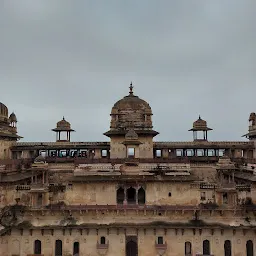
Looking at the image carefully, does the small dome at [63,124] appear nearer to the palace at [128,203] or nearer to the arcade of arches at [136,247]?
the palace at [128,203]

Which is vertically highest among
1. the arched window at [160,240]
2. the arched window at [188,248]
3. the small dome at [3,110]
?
the small dome at [3,110]

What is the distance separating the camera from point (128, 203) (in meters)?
41.3

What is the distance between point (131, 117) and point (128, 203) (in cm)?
1199

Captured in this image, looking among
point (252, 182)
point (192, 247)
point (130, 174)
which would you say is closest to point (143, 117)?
point (130, 174)

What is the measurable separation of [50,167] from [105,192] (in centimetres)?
932

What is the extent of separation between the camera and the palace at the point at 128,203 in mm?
38250

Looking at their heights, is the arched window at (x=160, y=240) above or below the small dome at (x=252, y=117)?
below

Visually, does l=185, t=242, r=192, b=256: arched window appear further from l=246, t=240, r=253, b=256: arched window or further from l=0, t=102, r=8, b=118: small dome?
l=0, t=102, r=8, b=118: small dome

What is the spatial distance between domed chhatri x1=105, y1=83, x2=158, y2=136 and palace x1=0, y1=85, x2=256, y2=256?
111mm

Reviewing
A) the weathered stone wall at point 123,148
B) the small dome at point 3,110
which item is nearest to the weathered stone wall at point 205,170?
the weathered stone wall at point 123,148

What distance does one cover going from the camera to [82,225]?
125 feet

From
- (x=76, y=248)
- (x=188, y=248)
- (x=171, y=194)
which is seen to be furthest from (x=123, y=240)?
(x=171, y=194)

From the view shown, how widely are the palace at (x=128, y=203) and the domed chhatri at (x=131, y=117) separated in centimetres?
11

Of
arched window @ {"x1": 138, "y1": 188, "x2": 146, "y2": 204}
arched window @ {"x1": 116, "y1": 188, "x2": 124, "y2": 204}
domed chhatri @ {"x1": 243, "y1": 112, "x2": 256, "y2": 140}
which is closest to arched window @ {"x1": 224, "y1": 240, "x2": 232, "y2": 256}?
arched window @ {"x1": 138, "y1": 188, "x2": 146, "y2": 204}
